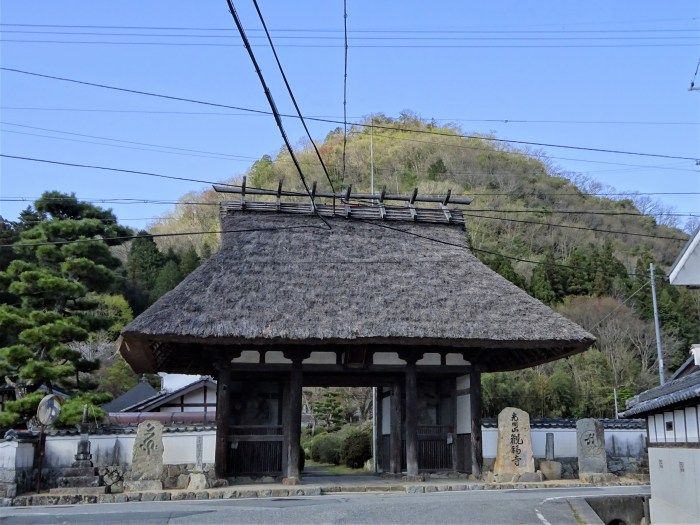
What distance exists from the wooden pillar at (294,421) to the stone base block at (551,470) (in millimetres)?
5655

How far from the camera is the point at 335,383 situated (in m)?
16.1

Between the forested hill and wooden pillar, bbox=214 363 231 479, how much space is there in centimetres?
869

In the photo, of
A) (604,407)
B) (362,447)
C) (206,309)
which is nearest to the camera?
(206,309)

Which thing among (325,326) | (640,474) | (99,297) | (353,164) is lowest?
(640,474)

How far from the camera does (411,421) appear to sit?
49.6 ft

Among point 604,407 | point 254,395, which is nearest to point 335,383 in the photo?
point 254,395

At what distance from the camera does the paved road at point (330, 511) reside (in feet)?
29.5

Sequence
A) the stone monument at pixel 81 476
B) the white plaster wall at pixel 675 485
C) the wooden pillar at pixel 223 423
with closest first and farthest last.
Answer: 1. the white plaster wall at pixel 675 485
2. the stone monument at pixel 81 476
3. the wooden pillar at pixel 223 423

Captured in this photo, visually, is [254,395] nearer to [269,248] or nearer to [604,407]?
[269,248]

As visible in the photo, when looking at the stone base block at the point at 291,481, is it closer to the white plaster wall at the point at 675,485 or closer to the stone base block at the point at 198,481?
the stone base block at the point at 198,481

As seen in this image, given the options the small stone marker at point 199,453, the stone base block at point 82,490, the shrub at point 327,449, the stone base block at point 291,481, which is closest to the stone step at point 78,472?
the stone base block at point 82,490

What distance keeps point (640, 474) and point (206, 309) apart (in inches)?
434

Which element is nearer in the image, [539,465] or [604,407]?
[539,465]

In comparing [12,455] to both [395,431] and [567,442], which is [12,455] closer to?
[395,431]
